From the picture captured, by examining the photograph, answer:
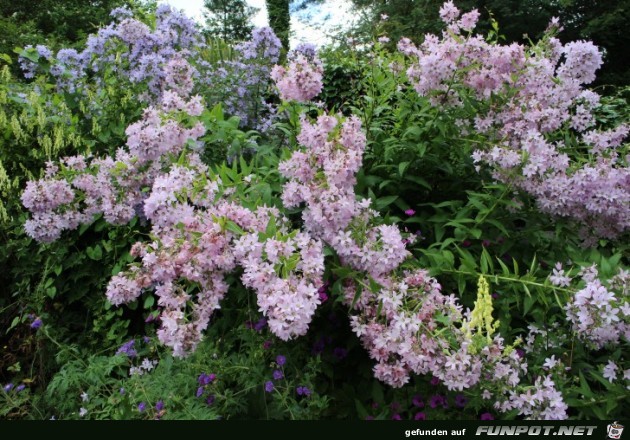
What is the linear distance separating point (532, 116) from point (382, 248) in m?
1.23

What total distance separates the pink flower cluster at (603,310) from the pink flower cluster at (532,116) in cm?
66

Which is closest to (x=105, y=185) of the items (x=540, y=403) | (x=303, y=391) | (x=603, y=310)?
(x=303, y=391)

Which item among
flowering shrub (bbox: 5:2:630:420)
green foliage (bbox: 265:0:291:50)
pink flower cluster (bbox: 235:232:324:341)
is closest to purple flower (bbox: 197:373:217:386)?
flowering shrub (bbox: 5:2:630:420)

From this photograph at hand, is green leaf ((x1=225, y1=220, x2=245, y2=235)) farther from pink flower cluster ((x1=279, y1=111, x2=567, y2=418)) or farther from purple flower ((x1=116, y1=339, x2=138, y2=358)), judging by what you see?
purple flower ((x1=116, y1=339, x2=138, y2=358))

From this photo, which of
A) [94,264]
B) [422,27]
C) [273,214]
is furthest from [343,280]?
[422,27]

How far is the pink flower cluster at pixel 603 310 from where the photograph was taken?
213 cm

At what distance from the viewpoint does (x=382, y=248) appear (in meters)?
2.32

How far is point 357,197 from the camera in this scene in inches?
109

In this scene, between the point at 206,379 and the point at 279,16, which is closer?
the point at 206,379

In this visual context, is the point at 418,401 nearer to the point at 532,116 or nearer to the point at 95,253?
the point at 532,116

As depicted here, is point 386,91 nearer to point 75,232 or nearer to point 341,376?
point 341,376

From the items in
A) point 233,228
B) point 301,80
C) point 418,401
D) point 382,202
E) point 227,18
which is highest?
point 301,80

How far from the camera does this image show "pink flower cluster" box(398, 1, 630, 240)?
2.76 meters

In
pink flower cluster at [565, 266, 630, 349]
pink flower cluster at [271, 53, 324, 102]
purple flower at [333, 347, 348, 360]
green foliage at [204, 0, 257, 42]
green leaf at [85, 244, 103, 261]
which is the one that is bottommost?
green foliage at [204, 0, 257, 42]
